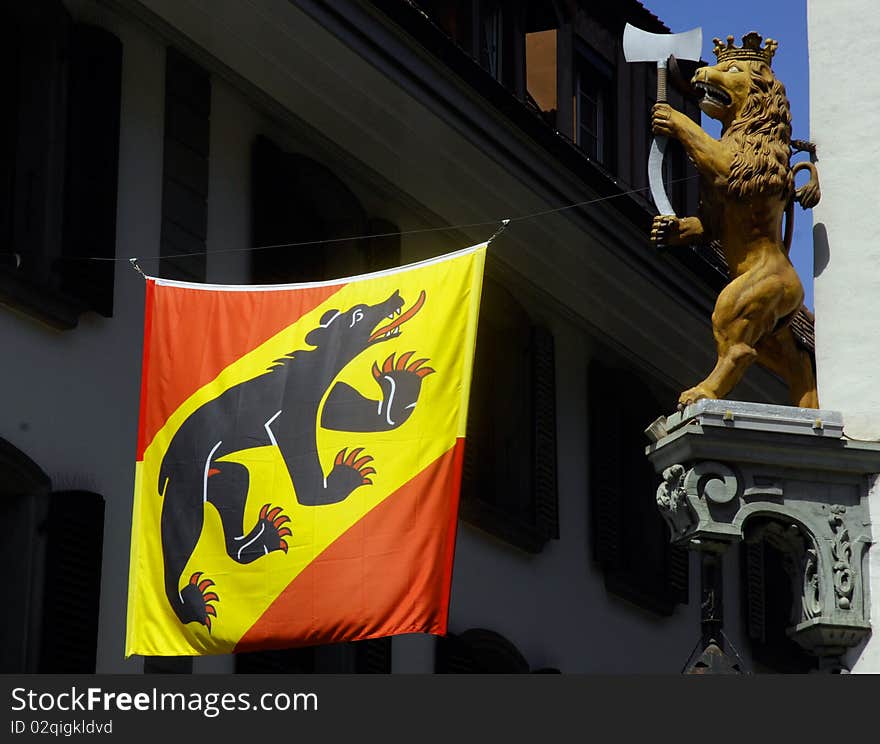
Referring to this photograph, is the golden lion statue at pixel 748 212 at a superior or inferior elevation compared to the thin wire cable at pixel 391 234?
inferior

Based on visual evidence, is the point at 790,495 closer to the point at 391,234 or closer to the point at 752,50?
the point at 752,50

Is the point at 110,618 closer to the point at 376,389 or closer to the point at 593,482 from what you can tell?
the point at 376,389

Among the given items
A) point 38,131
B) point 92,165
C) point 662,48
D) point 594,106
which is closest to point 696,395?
point 662,48

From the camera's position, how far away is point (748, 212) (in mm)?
12836

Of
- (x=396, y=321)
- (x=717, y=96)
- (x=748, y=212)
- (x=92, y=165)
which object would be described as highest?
(x=92, y=165)

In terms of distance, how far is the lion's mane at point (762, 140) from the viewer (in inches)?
504

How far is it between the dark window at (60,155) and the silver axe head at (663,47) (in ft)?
14.5

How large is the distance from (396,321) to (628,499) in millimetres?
10809

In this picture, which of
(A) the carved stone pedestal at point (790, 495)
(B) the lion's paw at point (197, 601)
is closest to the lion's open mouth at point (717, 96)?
(A) the carved stone pedestal at point (790, 495)

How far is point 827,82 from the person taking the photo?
12766 millimetres

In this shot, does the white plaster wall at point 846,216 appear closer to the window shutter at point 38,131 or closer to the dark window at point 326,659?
the window shutter at point 38,131

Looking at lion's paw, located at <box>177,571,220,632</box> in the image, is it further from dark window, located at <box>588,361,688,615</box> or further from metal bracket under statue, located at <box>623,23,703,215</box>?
dark window, located at <box>588,361,688,615</box>

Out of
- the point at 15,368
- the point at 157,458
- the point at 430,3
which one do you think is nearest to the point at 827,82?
the point at 157,458

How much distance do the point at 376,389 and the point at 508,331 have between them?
347 inches
